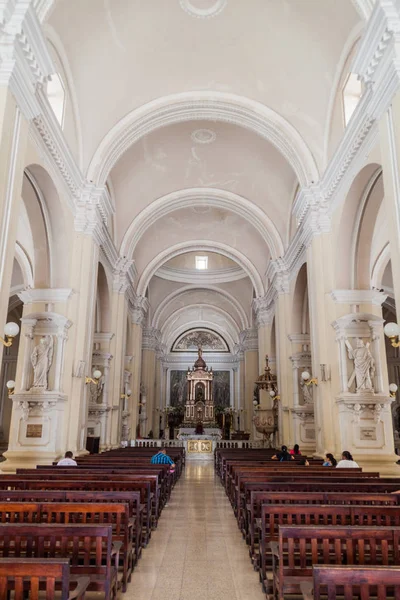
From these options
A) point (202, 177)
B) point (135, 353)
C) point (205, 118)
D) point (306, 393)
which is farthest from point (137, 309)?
point (205, 118)

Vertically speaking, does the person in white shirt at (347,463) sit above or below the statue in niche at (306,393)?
below

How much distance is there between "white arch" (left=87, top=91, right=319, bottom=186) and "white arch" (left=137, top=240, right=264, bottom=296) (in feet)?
31.8

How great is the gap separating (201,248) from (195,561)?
19591 mm

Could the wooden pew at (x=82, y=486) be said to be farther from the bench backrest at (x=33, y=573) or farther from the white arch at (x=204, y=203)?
the white arch at (x=204, y=203)

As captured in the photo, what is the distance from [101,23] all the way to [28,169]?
142 inches

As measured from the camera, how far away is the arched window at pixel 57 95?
1032 centimetres

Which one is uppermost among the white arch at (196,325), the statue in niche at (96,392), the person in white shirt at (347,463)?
the white arch at (196,325)

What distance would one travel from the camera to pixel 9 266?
22.1 feet

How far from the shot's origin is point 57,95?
10.6 m

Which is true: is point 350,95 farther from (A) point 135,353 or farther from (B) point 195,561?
(A) point 135,353

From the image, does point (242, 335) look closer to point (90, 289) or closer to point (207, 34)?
point (90, 289)

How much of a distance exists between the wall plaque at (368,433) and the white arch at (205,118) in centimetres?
637

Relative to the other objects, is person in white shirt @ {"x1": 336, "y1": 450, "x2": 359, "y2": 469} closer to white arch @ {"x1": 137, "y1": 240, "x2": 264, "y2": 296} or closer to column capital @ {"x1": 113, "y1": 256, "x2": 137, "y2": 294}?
column capital @ {"x1": 113, "y1": 256, "x2": 137, "y2": 294}

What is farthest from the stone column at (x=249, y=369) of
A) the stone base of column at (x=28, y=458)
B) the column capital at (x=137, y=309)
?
the stone base of column at (x=28, y=458)
